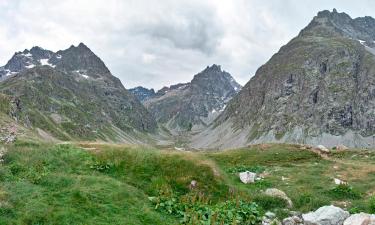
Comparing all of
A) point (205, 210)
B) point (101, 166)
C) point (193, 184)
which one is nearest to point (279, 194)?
point (193, 184)

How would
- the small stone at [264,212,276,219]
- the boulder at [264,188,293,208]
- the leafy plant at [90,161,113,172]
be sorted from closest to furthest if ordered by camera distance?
the small stone at [264,212,276,219]
the boulder at [264,188,293,208]
the leafy plant at [90,161,113,172]

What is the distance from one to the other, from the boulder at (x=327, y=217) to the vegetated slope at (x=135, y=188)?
180cm

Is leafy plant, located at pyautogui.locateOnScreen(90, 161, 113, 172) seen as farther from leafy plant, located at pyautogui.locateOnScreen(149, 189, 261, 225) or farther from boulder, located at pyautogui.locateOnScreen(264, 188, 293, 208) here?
boulder, located at pyautogui.locateOnScreen(264, 188, 293, 208)

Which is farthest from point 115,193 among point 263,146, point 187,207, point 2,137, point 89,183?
point 263,146

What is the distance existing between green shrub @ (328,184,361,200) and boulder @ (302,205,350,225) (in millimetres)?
5478

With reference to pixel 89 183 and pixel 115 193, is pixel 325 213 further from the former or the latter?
pixel 89 183

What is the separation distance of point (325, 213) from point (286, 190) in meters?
6.16

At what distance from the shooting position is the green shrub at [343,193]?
88.4 feet

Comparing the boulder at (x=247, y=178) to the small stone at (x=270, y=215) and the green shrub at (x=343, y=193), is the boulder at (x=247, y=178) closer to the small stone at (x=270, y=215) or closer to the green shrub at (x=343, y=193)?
the green shrub at (x=343, y=193)

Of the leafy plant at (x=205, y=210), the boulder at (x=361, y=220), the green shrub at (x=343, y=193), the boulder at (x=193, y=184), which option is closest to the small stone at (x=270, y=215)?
the leafy plant at (x=205, y=210)

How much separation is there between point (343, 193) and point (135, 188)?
13581 mm

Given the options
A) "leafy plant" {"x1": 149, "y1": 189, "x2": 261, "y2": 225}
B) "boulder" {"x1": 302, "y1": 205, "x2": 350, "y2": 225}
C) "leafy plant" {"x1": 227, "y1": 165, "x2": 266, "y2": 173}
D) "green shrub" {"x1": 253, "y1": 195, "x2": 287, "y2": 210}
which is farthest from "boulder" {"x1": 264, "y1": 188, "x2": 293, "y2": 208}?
"leafy plant" {"x1": 227, "y1": 165, "x2": 266, "y2": 173}

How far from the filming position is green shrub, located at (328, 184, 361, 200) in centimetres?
2694

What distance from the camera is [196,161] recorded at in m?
26.6
